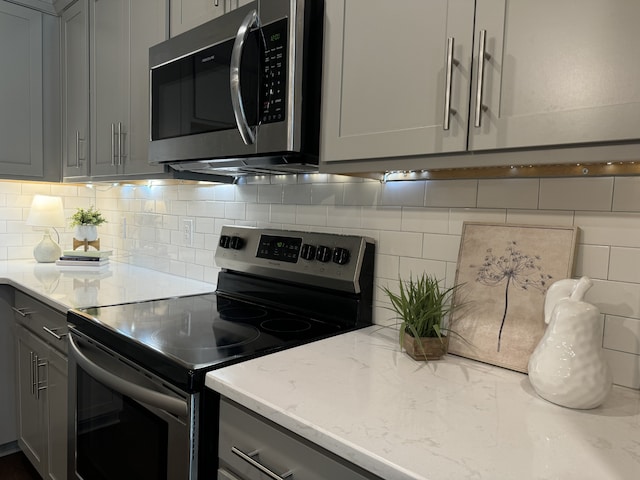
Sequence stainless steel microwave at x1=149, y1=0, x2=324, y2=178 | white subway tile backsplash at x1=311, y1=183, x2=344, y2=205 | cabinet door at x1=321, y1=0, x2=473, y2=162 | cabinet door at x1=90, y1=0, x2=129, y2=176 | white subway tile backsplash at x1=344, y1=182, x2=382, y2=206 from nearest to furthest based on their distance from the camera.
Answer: cabinet door at x1=321, y1=0, x2=473, y2=162 < stainless steel microwave at x1=149, y1=0, x2=324, y2=178 < white subway tile backsplash at x1=344, y1=182, x2=382, y2=206 < white subway tile backsplash at x1=311, y1=183, x2=344, y2=205 < cabinet door at x1=90, y1=0, x2=129, y2=176

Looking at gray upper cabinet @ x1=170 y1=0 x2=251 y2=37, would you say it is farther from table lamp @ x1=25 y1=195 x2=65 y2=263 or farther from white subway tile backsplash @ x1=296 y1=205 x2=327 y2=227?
table lamp @ x1=25 y1=195 x2=65 y2=263

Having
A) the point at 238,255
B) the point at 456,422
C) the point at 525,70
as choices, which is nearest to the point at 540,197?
the point at 525,70

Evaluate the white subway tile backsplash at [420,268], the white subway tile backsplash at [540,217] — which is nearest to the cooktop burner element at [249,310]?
the white subway tile backsplash at [420,268]

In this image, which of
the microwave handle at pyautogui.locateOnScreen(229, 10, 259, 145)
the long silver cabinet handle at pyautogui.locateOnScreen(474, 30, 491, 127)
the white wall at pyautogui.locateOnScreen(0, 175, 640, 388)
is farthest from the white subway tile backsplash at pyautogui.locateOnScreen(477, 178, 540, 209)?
the microwave handle at pyautogui.locateOnScreen(229, 10, 259, 145)

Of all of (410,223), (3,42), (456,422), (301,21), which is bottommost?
(456,422)

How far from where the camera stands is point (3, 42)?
243cm

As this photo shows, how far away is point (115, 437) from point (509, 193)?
133 cm

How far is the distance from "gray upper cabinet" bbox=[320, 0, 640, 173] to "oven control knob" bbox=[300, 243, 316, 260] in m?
0.39

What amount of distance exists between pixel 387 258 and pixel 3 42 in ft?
8.09

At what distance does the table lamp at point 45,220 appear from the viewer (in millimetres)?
2668

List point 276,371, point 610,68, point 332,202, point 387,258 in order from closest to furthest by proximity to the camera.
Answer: point 610,68 → point 276,371 → point 387,258 → point 332,202

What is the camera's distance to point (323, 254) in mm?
1488

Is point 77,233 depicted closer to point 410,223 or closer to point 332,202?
point 332,202

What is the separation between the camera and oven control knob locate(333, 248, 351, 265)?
4.68 ft
